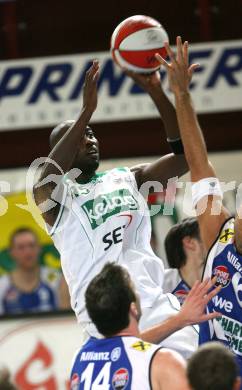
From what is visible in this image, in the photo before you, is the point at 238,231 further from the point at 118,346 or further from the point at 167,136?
the point at 167,136

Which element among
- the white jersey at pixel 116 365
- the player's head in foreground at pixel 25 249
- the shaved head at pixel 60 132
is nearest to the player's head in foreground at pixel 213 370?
the white jersey at pixel 116 365

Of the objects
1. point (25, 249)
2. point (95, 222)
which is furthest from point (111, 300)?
point (25, 249)

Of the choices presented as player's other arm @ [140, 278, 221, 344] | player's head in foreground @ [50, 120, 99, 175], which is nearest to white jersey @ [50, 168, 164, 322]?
player's head in foreground @ [50, 120, 99, 175]

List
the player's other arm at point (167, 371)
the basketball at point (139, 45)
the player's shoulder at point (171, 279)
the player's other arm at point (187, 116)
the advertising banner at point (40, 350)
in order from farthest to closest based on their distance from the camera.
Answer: the advertising banner at point (40, 350) → the player's shoulder at point (171, 279) → the basketball at point (139, 45) → the player's other arm at point (187, 116) → the player's other arm at point (167, 371)

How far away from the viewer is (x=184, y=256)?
22.9 feet

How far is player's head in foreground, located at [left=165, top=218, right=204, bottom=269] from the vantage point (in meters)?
6.98

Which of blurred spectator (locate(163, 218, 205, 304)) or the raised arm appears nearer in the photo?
the raised arm

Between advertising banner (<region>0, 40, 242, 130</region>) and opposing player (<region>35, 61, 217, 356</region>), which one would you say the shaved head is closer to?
opposing player (<region>35, 61, 217, 356</region>)

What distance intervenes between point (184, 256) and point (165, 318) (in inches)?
58.0

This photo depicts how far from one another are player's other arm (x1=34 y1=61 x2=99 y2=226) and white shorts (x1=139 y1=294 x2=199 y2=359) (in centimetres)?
79

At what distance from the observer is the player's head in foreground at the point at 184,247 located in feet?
22.9

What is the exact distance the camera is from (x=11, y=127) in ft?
34.5

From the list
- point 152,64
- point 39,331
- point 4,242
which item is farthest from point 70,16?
point 152,64

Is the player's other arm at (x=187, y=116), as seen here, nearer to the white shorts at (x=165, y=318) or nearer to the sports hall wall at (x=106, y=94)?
the white shorts at (x=165, y=318)
